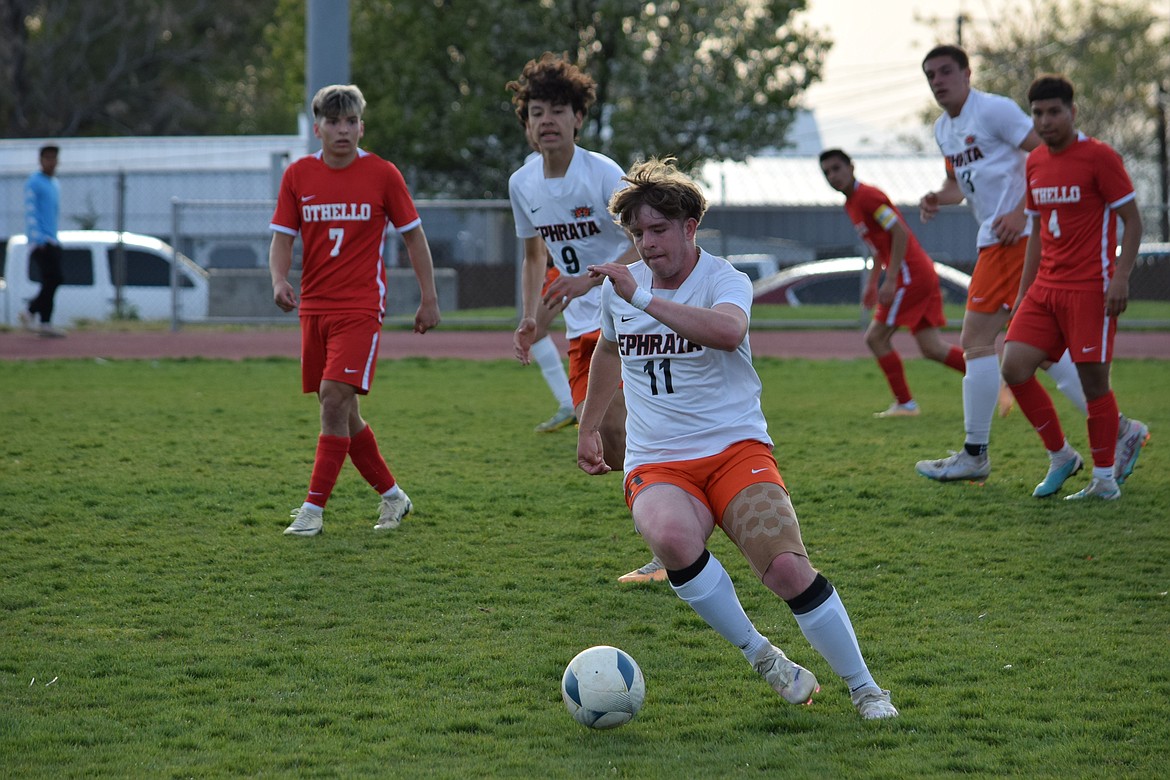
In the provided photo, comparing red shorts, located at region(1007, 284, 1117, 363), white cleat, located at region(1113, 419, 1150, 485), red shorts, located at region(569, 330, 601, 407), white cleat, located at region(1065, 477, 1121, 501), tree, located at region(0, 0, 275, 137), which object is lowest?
white cleat, located at region(1065, 477, 1121, 501)

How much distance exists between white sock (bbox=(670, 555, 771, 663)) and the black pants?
45.2ft

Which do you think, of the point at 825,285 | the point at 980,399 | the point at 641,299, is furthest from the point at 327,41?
the point at 641,299

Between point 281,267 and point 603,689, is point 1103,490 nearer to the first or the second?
point 603,689

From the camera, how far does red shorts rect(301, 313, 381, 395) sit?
632 centimetres

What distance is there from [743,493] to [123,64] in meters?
45.5

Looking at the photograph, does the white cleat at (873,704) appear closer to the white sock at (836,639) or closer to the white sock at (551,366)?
the white sock at (836,639)

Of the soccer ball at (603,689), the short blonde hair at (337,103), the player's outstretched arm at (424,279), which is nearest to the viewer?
the soccer ball at (603,689)

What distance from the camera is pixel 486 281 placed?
22531mm

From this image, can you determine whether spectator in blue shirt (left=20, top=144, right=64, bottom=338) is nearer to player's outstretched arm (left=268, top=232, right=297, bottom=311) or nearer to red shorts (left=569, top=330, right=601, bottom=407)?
player's outstretched arm (left=268, top=232, right=297, bottom=311)

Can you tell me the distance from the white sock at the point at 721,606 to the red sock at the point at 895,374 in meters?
6.61

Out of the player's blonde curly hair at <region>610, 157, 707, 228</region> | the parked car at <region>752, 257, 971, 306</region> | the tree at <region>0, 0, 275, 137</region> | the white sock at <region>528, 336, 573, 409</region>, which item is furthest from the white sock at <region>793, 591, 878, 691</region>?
the tree at <region>0, 0, 275, 137</region>

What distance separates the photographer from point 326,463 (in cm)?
643

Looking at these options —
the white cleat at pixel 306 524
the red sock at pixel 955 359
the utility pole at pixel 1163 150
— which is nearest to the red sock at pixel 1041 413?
the red sock at pixel 955 359

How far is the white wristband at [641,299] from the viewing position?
3.91m
